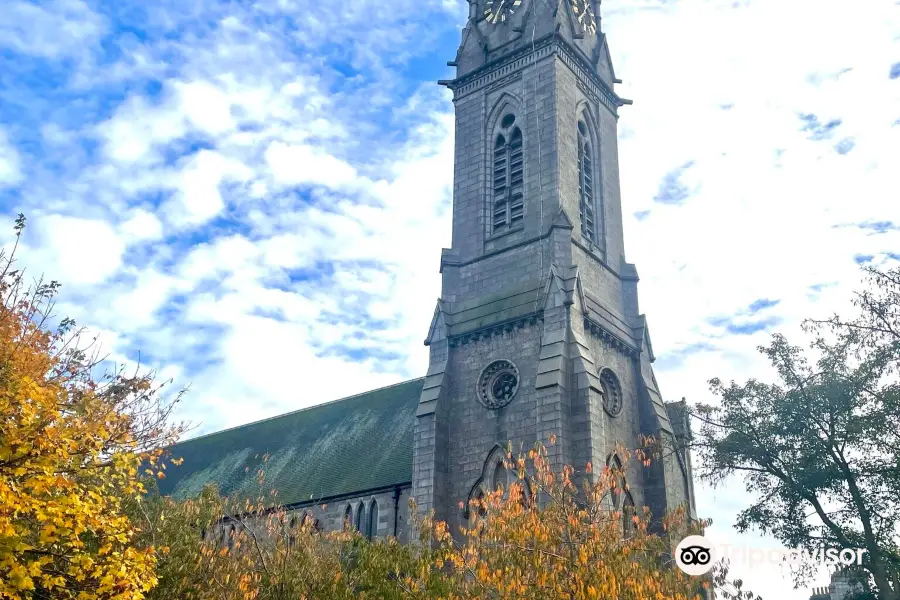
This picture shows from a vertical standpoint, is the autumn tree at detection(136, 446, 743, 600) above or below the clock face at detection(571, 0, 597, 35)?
below

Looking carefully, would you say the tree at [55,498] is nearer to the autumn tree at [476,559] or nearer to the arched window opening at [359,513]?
the autumn tree at [476,559]

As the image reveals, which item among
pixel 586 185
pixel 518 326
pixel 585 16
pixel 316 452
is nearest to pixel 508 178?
pixel 586 185

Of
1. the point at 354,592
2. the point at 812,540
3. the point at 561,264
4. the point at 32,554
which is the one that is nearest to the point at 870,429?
the point at 812,540

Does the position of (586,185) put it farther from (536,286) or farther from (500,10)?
(500,10)

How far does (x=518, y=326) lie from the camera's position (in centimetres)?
2911

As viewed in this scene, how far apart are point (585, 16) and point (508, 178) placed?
938 cm

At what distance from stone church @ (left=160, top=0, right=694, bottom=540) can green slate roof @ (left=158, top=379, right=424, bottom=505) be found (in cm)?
10

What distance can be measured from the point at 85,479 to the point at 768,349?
699 inches

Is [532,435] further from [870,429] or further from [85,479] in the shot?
[85,479]

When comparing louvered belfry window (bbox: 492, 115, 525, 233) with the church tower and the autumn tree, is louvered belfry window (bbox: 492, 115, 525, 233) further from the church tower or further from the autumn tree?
the autumn tree

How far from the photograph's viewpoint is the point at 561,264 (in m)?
29.4

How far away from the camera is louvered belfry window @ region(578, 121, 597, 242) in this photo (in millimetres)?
32875

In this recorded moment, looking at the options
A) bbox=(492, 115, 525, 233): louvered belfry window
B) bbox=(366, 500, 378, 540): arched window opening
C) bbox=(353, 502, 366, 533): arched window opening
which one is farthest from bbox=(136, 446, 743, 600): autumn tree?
bbox=(492, 115, 525, 233): louvered belfry window

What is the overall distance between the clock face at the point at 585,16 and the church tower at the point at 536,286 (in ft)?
0.34
